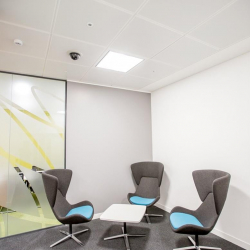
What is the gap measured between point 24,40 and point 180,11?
184 cm

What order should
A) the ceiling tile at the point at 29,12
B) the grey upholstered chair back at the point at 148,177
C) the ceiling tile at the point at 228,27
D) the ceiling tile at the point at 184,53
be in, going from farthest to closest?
the grey upholstered chair back at the point at 148,177 < the ceiling tile at the point at 184,53 < the ceiling tile at the point at 228,27 < the ceiling tile at the point at 29,12

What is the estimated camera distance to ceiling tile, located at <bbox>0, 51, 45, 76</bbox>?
2.60 metres

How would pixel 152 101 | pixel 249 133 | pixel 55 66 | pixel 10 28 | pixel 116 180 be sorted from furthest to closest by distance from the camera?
pixel 152 101 → pixel 116 180 → pixel 55 66 → pixel 249 133 → pixel 10 28

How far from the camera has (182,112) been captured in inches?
143

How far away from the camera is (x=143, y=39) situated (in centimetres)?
220

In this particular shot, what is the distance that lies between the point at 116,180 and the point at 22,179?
182cm

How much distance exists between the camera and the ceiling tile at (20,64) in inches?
102

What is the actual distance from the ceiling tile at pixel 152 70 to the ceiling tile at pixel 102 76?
0.33 meters

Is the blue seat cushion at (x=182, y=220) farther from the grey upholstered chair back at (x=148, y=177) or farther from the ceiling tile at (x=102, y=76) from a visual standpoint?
the ceiling tile at (x=102, y=76)

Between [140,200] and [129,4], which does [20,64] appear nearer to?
[129,4]

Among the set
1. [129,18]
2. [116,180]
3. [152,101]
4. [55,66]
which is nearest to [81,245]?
[116,180]

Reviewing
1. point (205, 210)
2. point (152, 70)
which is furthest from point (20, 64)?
point (205, 210)

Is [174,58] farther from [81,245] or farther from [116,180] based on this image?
[81,245]

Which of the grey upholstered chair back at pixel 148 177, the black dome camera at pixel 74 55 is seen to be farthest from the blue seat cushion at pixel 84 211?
the black dome camera at pixel 74 55
